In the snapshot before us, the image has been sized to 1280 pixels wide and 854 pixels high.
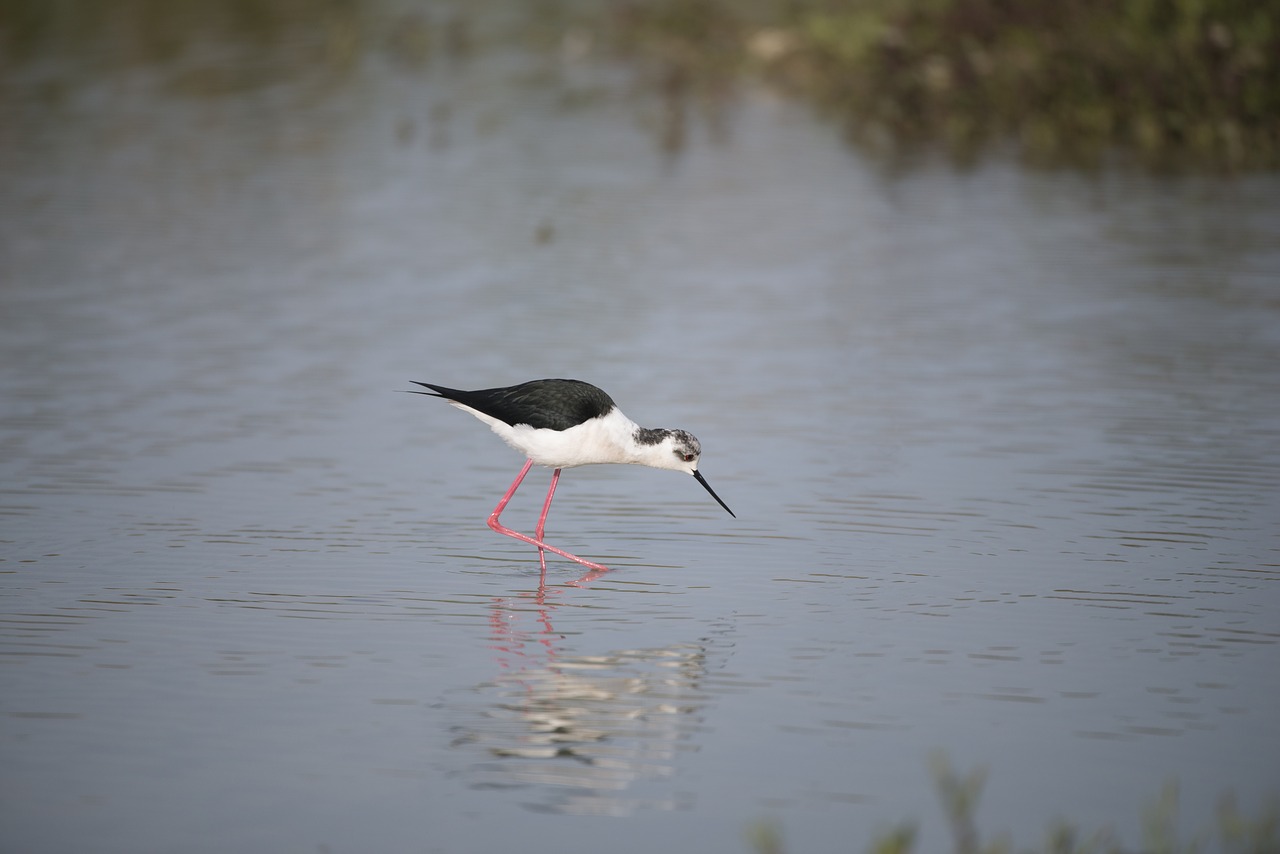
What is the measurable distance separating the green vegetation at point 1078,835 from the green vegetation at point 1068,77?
1403cm

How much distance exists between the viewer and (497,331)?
1205 centimetres

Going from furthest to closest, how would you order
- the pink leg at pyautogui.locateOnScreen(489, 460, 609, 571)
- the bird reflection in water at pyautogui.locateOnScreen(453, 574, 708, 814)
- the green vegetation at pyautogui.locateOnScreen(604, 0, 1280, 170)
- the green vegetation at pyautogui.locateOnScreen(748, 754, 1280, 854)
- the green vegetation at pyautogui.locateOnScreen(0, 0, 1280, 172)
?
the green vegetation at pyautogui.locateOnScreen(0, 0, 1280, 172)
the green vegetation at pyautogui.locateOnScreen(604, 0, 1280, 170)
the pink leg at pyautogui.locateOnScreen(489, 460, 609, 571)
the bird reflection in water at pyautogui.locateOnScreen(453, 574, 708, 814)
the green vegetation at pyautogui.locateOnScreen(748, 754, 1280, 854)

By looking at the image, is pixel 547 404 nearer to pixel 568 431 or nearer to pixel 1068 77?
pixel 568 431

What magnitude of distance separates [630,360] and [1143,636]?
516 cm

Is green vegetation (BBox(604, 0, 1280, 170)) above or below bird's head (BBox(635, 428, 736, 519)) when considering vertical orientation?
above

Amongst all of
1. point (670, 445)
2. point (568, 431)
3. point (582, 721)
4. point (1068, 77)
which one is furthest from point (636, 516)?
point (1068, 77)

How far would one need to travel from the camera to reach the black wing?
25.1ft

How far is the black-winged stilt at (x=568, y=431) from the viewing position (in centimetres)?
768

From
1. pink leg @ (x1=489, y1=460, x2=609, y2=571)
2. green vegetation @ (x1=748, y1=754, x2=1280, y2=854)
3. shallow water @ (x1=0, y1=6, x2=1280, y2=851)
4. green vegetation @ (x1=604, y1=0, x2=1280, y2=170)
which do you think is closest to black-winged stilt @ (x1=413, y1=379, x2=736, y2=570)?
pink leg @ (x1=489, y1=460, x2=609, y2=571)

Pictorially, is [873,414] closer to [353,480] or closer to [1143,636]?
[353,480]

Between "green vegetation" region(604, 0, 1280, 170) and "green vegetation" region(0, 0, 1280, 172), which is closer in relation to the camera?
"green vegetation" region(604, 0, 1280, 170)

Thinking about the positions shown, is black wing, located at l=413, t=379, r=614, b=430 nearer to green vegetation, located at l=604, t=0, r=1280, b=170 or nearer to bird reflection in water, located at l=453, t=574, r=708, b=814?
bird reflection in water, located at l=453, t=574, r=708, b=814

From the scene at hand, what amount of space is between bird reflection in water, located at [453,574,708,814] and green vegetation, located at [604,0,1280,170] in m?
13.3

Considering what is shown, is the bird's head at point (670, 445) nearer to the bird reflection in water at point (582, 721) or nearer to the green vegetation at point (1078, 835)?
the bird reflection in water at point (582, 721)
